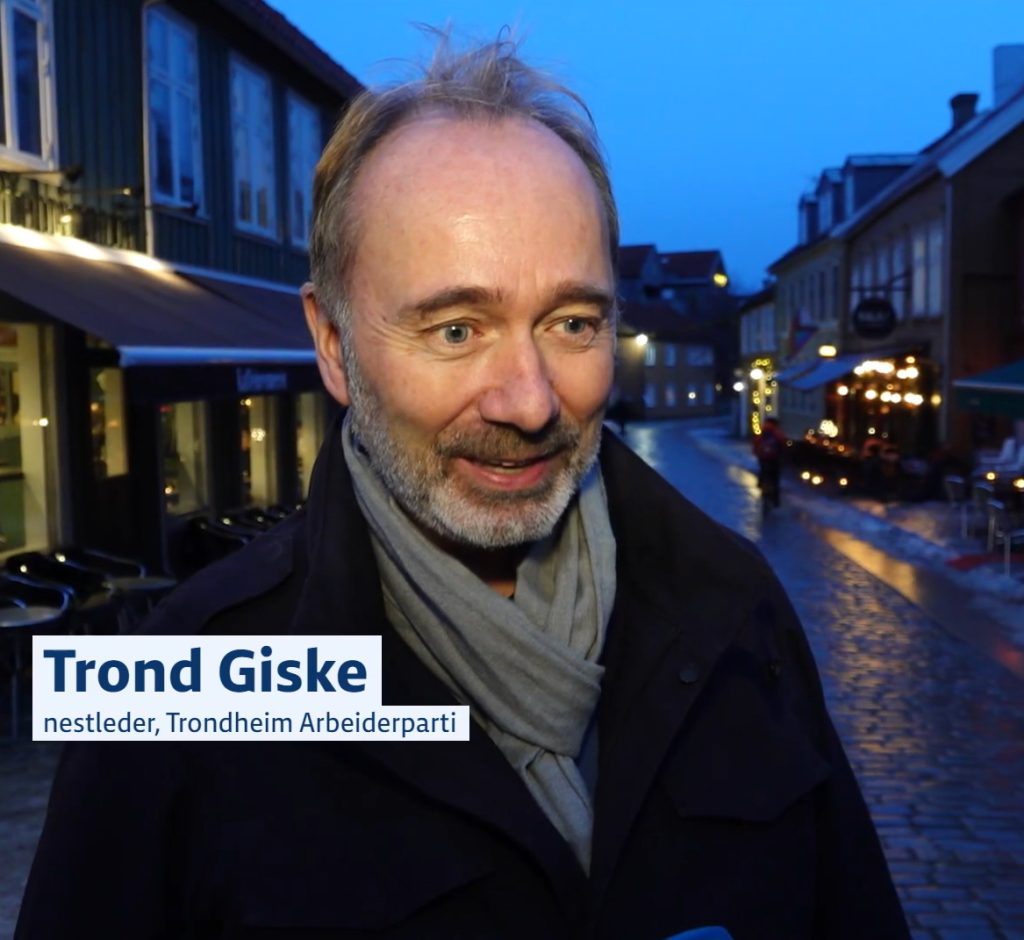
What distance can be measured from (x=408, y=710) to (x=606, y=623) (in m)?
0.33

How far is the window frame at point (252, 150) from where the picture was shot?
14.9 m

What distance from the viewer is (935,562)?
15.4 meters

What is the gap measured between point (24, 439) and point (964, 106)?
1135 inches

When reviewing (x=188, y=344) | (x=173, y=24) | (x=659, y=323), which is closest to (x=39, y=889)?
(x=188, y=344)

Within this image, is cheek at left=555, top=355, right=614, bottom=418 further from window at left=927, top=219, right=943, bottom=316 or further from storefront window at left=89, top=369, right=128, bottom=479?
window at left=927, top=219, right=943, bottom=316

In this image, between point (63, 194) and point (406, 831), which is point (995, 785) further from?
point (63, 194)

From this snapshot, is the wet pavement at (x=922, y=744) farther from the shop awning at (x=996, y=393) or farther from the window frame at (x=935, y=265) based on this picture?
the window frame at (x=935, y=265)

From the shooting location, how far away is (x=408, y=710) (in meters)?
1.56

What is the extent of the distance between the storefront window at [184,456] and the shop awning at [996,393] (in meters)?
8.31

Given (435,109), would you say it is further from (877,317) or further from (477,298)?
(877,317)

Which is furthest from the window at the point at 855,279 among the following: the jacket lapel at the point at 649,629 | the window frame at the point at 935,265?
the jacket lapel at the point at 649,629

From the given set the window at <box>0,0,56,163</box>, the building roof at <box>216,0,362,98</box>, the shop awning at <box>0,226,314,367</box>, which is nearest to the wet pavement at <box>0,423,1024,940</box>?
the shop awning at <box>0,226,314,367</box>

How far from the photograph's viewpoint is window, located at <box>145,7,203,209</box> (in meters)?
12.3

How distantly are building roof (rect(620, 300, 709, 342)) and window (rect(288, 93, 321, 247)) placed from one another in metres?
59.6
